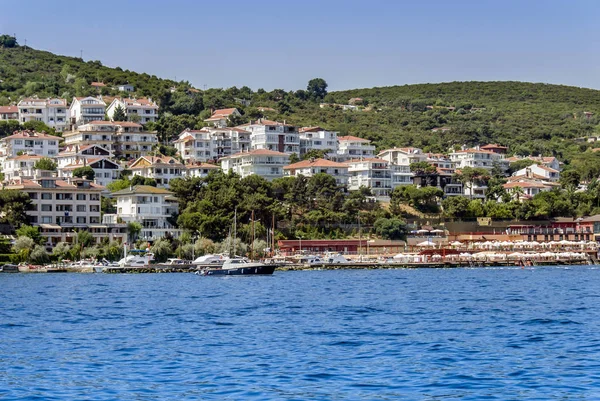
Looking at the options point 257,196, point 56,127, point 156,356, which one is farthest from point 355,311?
point 56,127

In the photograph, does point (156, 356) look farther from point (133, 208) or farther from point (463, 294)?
point (133, 208)

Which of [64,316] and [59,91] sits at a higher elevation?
[59,91]

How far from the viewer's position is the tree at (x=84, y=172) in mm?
116438

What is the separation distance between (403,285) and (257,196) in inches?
1478

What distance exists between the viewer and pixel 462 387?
25.7m

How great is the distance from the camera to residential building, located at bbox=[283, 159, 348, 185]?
12612 centimetres

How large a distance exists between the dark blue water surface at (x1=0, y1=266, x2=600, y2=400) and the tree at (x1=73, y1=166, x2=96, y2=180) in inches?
2182

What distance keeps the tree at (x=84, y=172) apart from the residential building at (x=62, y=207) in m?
11.1

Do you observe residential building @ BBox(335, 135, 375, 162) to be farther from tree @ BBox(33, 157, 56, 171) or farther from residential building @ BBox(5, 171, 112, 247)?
residential building @ BBox(5, 171, 112, 247)

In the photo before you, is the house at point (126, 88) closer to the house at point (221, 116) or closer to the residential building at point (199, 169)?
the house at point (221, 116)

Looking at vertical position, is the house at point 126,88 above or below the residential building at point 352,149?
above

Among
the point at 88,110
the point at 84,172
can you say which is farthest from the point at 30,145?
the point at 88,110

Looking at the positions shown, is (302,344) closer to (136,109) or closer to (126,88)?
(136,109)

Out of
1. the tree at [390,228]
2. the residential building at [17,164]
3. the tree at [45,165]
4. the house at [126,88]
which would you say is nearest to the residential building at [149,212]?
the tree at [45,165]
